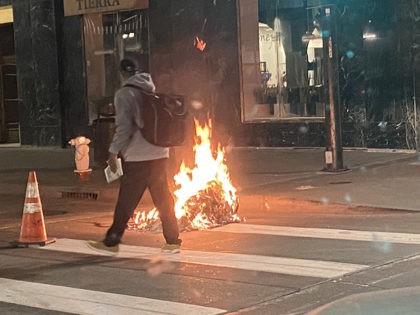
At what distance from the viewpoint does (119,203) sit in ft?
24.6

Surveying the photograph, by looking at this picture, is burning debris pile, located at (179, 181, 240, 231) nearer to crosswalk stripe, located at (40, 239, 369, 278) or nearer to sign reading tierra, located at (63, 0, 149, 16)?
crosswalk stripe, located at (40, 239, 369, 278)

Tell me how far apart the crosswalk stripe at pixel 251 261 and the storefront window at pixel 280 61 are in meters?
9.78

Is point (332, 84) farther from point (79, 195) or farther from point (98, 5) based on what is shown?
point (98, 5)

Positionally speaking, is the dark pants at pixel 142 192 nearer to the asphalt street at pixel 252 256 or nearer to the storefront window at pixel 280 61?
the asphalt street at pixel 252 256

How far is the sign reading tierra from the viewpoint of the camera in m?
19.5

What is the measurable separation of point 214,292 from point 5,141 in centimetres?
2043

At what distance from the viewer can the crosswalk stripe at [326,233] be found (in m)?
7.90

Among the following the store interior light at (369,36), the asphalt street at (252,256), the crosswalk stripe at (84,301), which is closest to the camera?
the crosswalk stripe at (84,301)

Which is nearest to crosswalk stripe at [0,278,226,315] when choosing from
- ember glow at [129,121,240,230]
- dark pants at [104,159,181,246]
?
dark pants at [104,159,181,246]

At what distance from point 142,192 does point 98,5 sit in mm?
13923

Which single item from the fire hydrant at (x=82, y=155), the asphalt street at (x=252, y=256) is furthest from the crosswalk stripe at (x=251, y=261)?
the fire hydrant at (x=82, y=155)

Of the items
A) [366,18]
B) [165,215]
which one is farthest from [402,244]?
[366,18]

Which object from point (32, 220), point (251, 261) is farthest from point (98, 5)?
point (251, 261)

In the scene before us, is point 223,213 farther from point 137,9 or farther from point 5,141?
point 5,141
